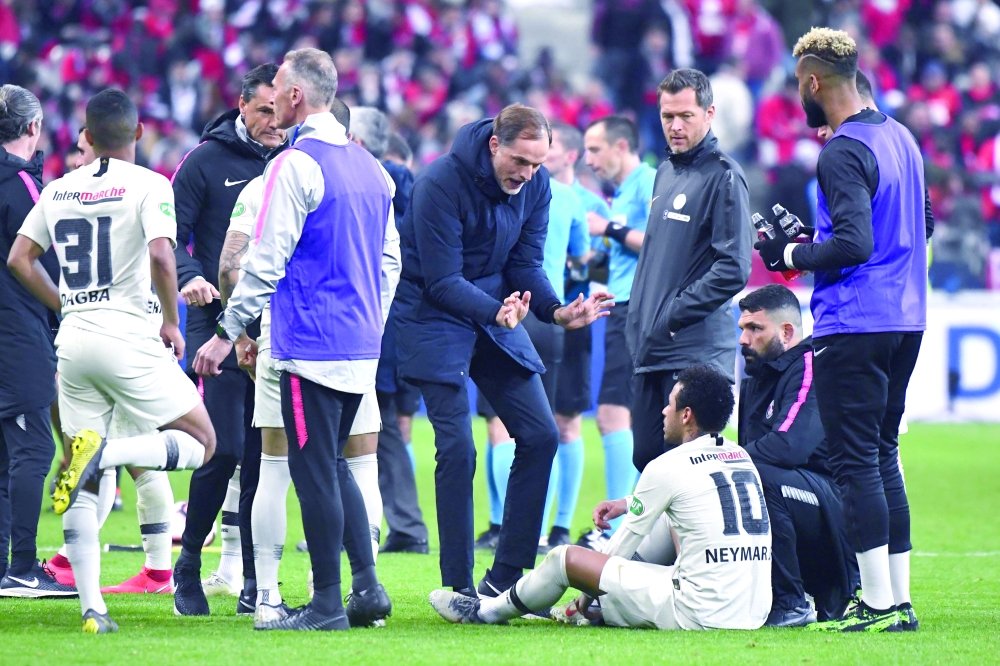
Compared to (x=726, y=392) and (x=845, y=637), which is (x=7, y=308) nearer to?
(x=726, y=392)

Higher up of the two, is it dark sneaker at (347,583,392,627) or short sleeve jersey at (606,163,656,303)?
short sleeve jersey at (606,163,656,303)

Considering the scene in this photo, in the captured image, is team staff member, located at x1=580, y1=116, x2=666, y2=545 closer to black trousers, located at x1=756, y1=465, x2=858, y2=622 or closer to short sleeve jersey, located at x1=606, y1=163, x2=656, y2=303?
short sleeve jersey, located at x1=606, y1=163, x2=656, y2=303

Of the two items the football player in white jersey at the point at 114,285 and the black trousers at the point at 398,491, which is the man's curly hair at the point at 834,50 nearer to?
the football player in white jersey at the point at 114,285

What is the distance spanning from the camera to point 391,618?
5574mm

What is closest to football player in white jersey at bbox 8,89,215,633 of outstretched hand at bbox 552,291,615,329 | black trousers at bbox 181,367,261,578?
black trousers at bbox 181,367,261,578

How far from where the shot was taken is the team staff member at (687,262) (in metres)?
5.88

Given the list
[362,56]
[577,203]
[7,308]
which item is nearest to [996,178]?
[362,56]

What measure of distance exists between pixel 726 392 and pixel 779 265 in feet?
1.88

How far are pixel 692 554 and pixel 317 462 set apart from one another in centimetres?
147

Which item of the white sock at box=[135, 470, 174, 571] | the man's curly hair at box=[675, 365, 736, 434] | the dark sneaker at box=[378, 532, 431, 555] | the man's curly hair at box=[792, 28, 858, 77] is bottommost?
the dark sneaker at box=[378, 532, 431, 555]

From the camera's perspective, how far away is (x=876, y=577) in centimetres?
516

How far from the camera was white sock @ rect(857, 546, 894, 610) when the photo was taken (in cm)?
514

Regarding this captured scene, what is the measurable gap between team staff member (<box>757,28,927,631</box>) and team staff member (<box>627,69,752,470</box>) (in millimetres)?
516

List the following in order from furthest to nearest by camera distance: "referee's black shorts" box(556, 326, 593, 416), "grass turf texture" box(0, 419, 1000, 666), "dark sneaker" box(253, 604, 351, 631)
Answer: "referee's black shorts" box(556, 326, 593, 416) < "dark sneaker" box(253, 604, 351, 631) < "grass turf texture" box(0, 419, 1000, 666)
